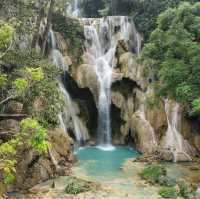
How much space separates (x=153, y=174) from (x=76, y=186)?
3.89 metres

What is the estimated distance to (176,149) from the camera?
24.0m

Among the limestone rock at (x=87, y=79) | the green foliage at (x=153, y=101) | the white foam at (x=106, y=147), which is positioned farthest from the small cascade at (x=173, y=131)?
the limestone rock at (x=87, y=79)

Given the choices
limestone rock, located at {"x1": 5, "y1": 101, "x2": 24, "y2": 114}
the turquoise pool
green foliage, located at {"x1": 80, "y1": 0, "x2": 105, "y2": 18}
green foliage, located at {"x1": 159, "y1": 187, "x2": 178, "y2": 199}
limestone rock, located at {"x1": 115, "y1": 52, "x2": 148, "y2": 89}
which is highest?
green foliage, located at {"x1": 80, "y1": 0, "x2": 105, "y2": 18}

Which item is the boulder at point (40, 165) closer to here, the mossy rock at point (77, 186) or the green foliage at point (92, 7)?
the mossy rock at point (77, 186)

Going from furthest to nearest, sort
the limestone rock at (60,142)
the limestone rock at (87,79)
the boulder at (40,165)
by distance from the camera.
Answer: the limestone rock at (87,79) → the limestone rock at (60,142) → the boulder at (40,165)

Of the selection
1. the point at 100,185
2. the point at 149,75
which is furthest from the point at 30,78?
the point at 149,75

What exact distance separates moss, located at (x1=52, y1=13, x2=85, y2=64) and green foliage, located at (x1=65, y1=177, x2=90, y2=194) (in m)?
12.1

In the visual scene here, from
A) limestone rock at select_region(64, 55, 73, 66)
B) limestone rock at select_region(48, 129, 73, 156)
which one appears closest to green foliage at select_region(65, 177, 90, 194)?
limestone rock at select_region(48, 129, 73, 156)

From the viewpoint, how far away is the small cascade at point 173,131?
79.5ft

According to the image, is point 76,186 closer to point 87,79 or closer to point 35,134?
point 35,134

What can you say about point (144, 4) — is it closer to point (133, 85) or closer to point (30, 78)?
point (133, 85)

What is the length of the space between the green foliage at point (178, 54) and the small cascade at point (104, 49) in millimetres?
4579

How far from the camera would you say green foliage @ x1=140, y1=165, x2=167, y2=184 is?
18.7 m

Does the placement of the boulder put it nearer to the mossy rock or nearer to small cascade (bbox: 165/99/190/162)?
the mossy rock
